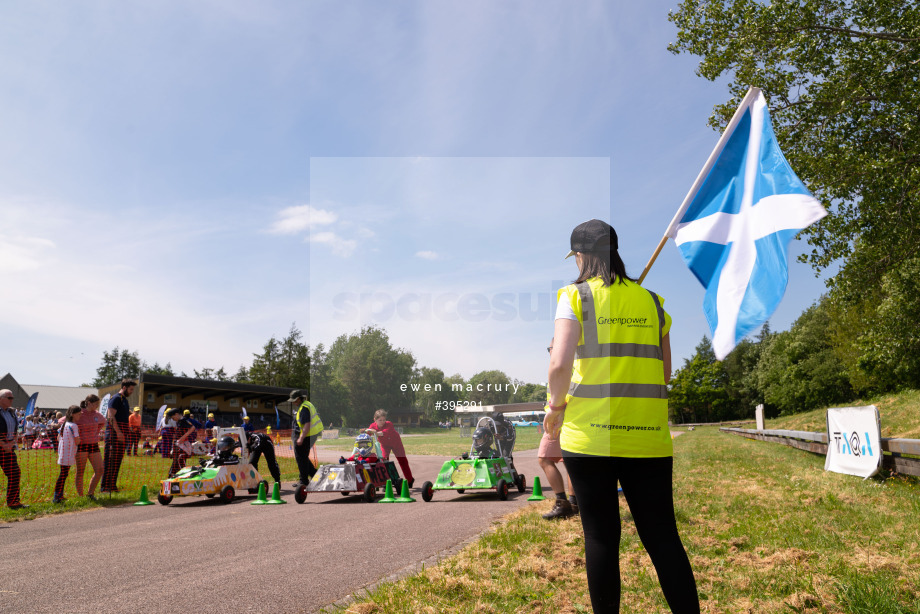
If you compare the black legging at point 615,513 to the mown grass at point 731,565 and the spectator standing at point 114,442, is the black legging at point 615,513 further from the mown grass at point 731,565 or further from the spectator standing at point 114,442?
the spectator standing at point 114,442

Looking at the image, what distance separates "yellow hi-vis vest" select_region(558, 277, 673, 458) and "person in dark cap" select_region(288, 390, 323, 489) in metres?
10.0

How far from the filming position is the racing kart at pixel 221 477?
10883 mm

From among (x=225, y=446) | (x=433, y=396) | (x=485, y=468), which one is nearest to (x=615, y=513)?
(x=485, y=468)

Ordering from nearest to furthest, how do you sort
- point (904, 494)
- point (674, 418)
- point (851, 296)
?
point (904, 494) → point (851, 296) → point (674, 418)

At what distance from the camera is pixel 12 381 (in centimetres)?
9419

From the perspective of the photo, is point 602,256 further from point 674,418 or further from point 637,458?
point 674,418

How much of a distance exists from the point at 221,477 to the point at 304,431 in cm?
179

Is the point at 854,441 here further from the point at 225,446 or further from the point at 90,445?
the point at 90,445

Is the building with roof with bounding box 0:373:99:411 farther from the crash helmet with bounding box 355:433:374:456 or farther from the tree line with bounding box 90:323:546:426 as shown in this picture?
the crash helmet with bounding box 355:433:374:456

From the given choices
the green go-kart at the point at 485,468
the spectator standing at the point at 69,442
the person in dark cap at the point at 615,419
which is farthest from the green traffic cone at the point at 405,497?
the person in dark cap at the point at 615,419

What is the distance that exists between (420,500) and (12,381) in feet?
360

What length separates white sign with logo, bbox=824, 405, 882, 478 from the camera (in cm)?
965

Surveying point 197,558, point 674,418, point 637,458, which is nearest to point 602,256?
point 637,458

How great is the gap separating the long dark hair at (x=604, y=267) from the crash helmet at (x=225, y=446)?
34.6 feet
